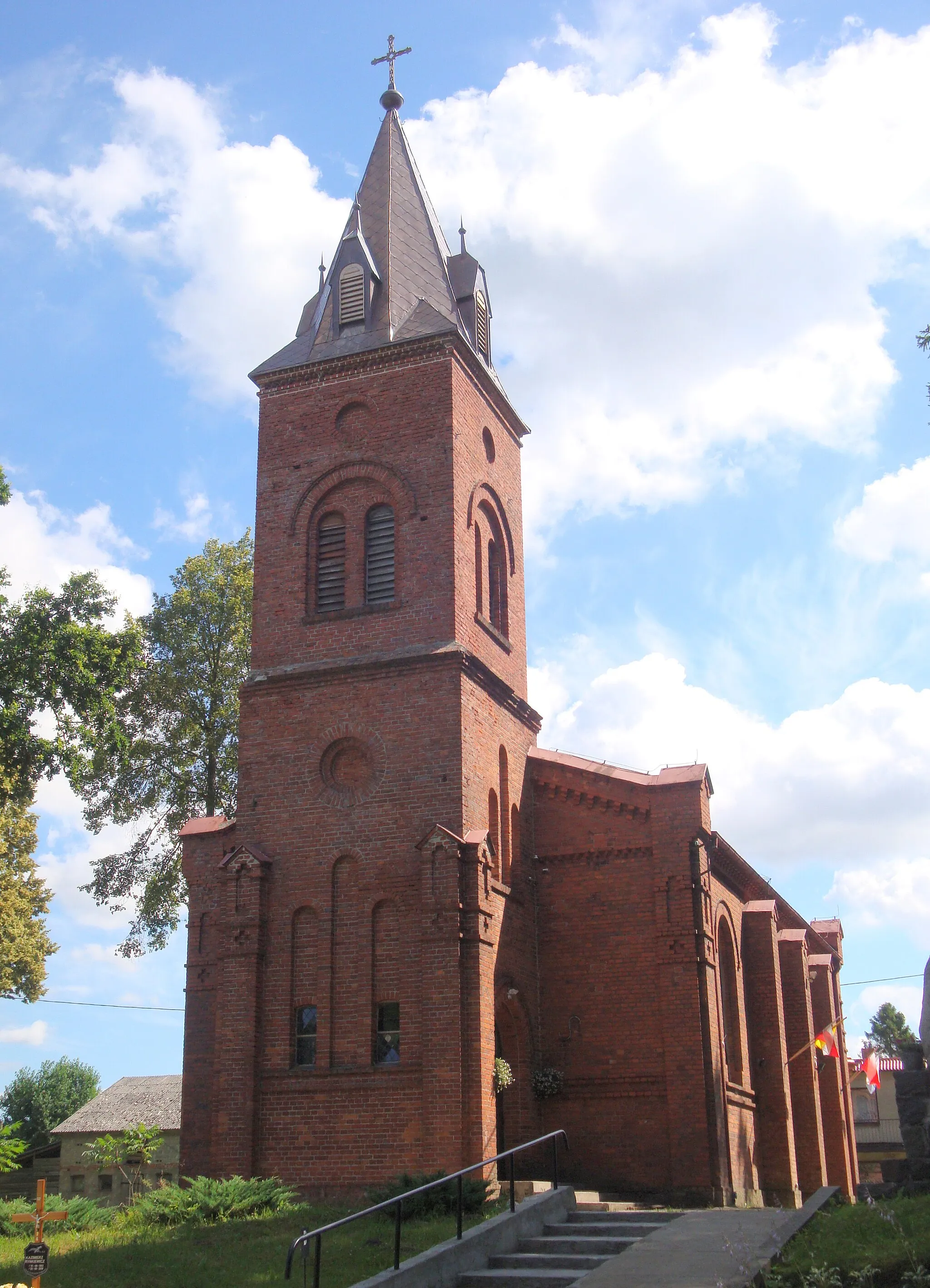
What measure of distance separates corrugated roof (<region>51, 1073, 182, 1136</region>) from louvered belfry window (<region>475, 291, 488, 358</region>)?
23.5m

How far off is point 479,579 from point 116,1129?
22897 millimetres

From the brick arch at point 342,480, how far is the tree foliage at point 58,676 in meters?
4.83

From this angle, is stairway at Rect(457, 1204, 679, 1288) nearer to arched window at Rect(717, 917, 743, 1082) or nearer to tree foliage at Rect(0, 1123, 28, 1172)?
arched window at Rect(717, 917, 743, 1082)

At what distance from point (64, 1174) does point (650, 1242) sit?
2960 cm

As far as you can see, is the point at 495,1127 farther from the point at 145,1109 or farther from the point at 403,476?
the point at 145,1109

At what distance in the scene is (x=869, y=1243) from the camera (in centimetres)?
1012

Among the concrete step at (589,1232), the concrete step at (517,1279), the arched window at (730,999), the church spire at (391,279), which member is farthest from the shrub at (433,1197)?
the church spire at (391,279)

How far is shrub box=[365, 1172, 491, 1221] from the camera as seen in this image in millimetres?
15234

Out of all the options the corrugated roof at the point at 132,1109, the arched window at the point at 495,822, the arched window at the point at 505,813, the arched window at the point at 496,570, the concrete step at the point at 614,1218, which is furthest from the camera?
the corrugated roof at the point at 132,1109

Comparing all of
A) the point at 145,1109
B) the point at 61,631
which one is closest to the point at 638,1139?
the point at 61,631

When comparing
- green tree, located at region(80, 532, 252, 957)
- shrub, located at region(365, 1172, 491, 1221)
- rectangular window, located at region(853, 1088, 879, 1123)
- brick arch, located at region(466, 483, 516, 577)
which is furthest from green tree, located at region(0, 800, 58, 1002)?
rectangular window, located at region(853, 1088, 879, 1123)

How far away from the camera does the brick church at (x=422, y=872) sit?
19844mm

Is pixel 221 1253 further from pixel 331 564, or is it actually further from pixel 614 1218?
pixel 331 564

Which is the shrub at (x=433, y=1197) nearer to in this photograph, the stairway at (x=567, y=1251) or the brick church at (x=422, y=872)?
the stairway at (x=567, y=1251)
